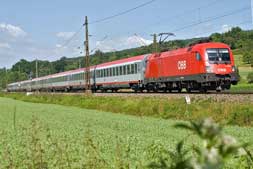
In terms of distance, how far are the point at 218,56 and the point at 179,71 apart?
3200 mm

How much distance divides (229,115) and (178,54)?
14523 mm

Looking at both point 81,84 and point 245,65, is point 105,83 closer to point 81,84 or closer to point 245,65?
point 81,84

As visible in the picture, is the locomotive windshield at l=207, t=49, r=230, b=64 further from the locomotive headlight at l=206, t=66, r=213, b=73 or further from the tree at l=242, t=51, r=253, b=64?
the tree at l=242, t=51, r=253, b=64

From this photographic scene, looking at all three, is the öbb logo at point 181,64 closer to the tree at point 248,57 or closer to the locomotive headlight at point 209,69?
the locomotive headlight at point 209,69

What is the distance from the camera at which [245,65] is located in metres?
→ 92.4

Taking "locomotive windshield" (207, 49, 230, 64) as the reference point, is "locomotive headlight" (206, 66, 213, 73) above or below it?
below

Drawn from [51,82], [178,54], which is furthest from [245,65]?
[178,54]

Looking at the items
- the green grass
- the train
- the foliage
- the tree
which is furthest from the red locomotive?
the tree

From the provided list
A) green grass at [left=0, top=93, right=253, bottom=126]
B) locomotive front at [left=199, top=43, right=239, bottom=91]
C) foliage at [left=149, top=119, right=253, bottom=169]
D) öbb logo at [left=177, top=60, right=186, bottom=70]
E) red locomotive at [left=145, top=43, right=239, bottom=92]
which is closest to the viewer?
foliage at [left=149, top=119, right=253, bottom=169]

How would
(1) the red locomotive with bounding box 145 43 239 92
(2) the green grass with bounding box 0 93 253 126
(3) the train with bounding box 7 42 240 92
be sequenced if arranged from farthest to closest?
(3) the train with bounding box 7 42 240 92, (1) the red locomotive with bounding box 145 43 239 92, (2) the green grass with bounding box 0 93 253 126

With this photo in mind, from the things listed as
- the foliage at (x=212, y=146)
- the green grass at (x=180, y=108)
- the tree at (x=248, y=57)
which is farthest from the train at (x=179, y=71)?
the tree at (x=248, y=57)

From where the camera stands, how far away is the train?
28.6 metres

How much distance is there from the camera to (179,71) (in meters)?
31.3

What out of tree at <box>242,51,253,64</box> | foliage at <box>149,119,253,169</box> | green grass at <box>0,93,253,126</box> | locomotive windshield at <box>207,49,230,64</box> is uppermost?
tree at <box>242,51,253,64</box>
